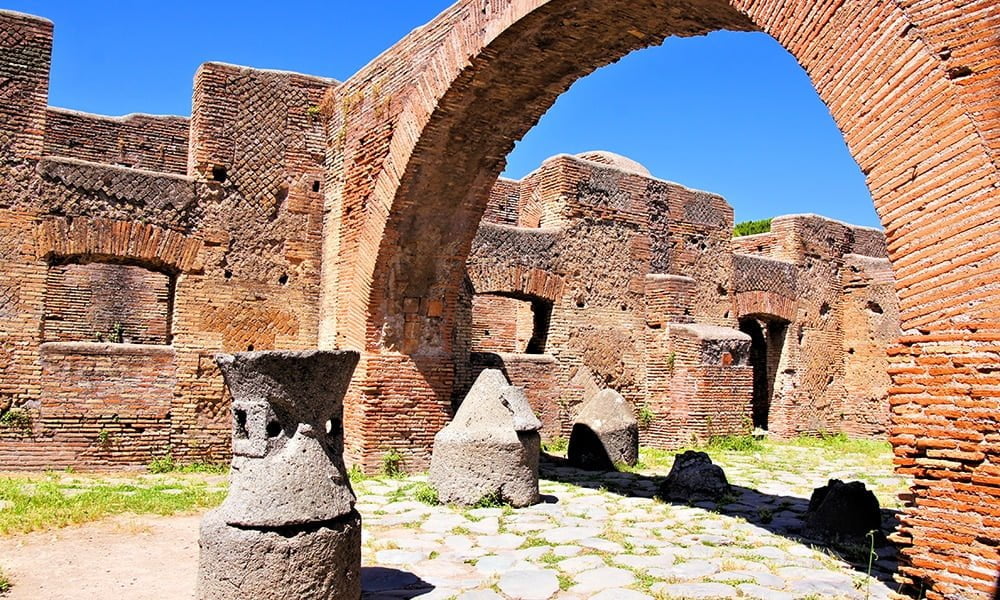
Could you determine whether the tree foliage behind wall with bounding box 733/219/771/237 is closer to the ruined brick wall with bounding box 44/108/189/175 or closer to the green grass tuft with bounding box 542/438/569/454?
the green grass tuft with bounding box 542/438/569/454

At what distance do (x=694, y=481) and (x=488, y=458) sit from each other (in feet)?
6.96

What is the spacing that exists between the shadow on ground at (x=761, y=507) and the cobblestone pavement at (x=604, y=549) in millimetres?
22

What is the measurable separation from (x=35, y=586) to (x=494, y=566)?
2708mm

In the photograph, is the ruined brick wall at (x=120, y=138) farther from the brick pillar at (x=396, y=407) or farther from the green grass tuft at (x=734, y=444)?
the green grass tuft at (x=734, y=444)

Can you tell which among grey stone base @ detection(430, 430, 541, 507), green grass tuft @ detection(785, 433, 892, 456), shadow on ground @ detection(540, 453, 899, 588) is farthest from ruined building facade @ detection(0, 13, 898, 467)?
grey stone base @ detection(430, 430, 541, 507)

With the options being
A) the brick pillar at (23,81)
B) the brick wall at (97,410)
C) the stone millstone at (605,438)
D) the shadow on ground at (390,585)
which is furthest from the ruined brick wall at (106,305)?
the shadow on ground at (390,585)

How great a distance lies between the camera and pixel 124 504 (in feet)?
22.6

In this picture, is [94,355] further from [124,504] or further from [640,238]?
[640,238]

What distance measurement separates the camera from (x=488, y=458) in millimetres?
7180

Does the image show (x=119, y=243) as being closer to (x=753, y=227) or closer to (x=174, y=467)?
(x=174, y=467)

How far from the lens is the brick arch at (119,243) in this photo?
8.59m

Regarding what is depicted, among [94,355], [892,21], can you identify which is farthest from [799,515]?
[94,355]

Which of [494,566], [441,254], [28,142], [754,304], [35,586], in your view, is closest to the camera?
[35,586]

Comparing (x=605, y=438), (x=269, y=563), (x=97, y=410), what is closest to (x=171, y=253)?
(x=97, y=410)
